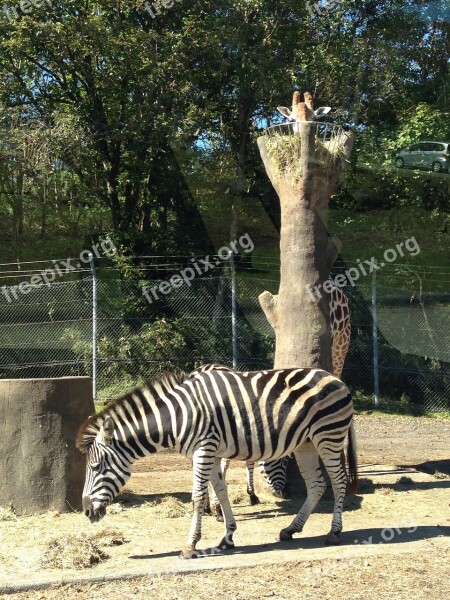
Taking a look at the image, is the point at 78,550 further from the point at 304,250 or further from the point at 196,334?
the point at 196,334

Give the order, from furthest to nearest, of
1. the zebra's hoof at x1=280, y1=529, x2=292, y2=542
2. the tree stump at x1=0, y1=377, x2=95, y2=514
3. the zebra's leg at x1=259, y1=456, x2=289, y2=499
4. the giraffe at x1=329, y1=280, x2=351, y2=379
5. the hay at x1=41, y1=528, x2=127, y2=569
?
the giraffe at x1=329, y1=280, x2=351, y2=379
the zebra's leg at x1=259, y1=456, x2=289, y2=499
the tree stump at x1=0, y1=377, x2=95, y2=514
the zebra's hoof at x1=280, y1=529, x2=292, y2=542
the hay at x1=41, y1=528, x2=127, y2=569

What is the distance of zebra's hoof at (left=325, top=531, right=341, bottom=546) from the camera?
22.5 ft

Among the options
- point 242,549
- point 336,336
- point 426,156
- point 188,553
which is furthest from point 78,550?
point 426,156

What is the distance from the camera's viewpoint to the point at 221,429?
6832 millimetres

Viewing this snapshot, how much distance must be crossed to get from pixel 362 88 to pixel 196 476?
13.8 meters

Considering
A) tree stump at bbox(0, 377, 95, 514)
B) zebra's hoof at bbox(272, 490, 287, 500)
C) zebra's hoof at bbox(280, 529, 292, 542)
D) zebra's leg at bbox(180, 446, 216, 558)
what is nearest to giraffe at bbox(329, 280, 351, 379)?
zebra's hoof at bbox(272, 490, 287, 500)

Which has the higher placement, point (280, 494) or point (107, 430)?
point (107, 430)

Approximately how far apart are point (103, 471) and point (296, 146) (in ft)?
14.0

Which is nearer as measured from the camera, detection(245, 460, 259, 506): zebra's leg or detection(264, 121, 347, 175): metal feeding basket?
detection(245, 460, 259, 506): zebra's leg

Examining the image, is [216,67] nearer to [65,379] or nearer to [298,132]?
[298,132]

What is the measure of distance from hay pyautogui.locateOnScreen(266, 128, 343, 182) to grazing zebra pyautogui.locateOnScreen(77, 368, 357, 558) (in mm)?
2685

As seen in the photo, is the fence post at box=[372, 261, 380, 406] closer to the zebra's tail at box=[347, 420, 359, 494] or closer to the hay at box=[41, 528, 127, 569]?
the zebra's tail at box=[347, 420, 359, 494]

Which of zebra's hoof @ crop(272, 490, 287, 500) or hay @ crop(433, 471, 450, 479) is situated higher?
zebra's hoof @ crop(272, 490, 287, 500)

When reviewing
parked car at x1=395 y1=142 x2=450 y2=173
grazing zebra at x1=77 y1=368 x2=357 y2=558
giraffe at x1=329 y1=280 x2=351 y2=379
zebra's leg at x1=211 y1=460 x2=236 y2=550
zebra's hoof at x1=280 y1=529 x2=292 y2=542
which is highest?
parked car at x1=395 y1=142 x2=450 y2=173
